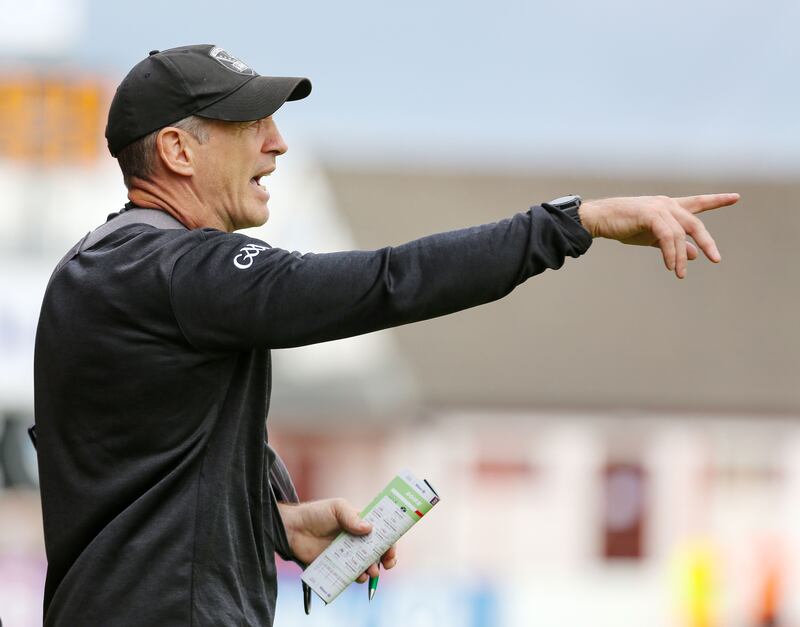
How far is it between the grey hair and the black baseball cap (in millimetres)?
12

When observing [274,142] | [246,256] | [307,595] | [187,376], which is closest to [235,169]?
[274,142]

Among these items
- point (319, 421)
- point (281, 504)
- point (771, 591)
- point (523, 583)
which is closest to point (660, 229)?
point (281, 504)

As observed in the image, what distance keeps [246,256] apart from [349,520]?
0.57 metres

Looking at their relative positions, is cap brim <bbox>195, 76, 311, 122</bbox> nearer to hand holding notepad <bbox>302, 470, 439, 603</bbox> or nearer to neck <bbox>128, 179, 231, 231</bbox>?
A: neck <bbox>128, 179, 231, 231</bbox>

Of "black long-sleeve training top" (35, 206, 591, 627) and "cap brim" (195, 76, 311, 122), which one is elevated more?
"cap brim" (195, 76, 311, 122)

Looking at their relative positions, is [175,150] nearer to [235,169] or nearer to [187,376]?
[235,169]

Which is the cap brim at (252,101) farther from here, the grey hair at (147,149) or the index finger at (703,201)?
the index finger at (703,201)

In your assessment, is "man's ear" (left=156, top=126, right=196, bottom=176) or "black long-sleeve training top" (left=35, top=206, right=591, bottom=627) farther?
"man's ear" (left=156, top=126, right=196, bottom=176)

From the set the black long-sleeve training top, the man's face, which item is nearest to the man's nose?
the man's face

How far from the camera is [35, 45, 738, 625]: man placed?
2.29 metres

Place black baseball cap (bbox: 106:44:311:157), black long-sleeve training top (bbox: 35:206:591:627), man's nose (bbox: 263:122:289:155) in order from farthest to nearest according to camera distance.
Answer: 1. man's nose (bbox: 263:122:289:155)
2. black baseball cap (bbox: 106:44:311:157)
3. black long-sleeve training top (bbox: 35:206:591:627)

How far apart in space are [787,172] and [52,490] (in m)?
19.4

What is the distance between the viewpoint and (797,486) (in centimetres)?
1881

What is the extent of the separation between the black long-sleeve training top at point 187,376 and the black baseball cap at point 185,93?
8.0 inches
